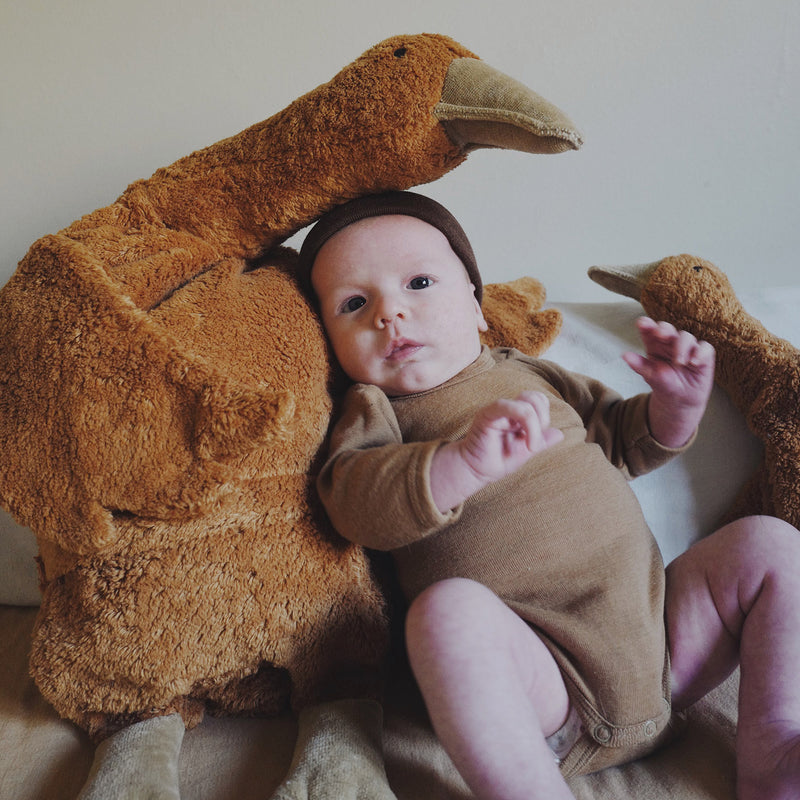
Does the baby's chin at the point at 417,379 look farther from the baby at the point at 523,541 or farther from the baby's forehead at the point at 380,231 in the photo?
the baby's forehead at the point at 380,231

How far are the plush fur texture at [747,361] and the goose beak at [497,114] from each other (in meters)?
0.37

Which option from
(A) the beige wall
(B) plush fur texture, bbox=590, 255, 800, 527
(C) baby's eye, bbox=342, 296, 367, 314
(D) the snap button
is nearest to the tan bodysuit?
(D) the snap button

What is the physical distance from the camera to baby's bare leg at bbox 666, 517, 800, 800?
2.20 feet

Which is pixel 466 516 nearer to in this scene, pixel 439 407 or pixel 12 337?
pixel 439 407

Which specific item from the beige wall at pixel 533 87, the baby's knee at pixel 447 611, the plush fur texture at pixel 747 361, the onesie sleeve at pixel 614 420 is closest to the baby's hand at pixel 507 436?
the baby's knee at pixel 447 611

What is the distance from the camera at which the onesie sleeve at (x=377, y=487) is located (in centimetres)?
68

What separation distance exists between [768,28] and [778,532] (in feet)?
3.39

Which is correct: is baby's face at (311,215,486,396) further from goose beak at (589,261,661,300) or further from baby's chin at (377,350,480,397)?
goose beak at (589,261,661,300)

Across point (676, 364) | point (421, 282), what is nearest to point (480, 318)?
point (421, 282)

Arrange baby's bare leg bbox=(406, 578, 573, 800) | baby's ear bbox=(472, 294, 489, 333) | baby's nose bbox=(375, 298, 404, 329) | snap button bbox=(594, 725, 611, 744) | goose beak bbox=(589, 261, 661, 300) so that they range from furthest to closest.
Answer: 1. goose beak bbox=(589, 261, 661, 300)
2. baby's ear bbox=(472, 294, 489, 333)
3. baby's nose bbox=(375, 298, 404, 329)
4. snap button bbox=(594, 725, 611, 744)
5. baby's bare leg bbox=(406, 578, 573, 800)

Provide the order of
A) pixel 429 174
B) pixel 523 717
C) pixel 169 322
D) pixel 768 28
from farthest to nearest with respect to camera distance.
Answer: pixel 768 28, pixel 429 174, pixel 169 322, pixel 523 717

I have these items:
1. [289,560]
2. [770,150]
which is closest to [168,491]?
[289,560]

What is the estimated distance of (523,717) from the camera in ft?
2.04

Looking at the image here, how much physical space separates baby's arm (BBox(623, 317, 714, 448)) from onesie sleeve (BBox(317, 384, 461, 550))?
0.30 m
